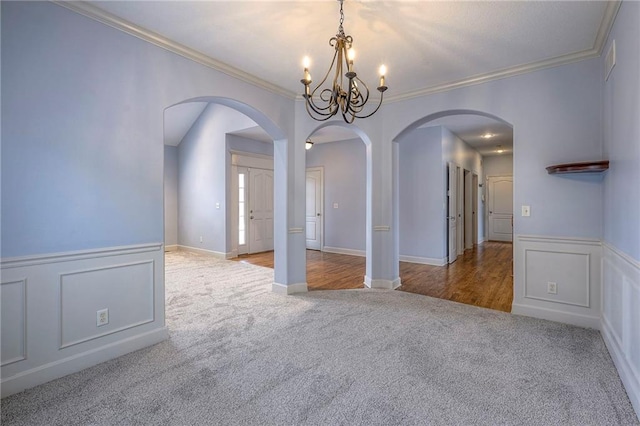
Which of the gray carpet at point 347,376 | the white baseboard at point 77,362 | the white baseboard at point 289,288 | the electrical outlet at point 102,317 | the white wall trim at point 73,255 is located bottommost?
the gray carpet at point 347,376

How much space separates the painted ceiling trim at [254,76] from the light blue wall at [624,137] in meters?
0.12

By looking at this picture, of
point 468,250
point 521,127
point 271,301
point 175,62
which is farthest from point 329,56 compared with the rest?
point 468,250

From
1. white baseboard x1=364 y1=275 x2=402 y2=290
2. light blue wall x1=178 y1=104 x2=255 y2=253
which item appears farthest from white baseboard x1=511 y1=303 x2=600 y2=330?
light blue wall x1=178 y1=104 x2=255 y2=253

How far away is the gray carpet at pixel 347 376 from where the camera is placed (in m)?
1.72

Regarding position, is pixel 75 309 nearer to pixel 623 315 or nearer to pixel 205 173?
pixel 623 315

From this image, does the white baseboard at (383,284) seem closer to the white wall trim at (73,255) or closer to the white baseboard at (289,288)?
the white baseboard at (289,288)

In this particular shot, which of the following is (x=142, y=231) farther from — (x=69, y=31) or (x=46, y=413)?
(x=69, y=31)

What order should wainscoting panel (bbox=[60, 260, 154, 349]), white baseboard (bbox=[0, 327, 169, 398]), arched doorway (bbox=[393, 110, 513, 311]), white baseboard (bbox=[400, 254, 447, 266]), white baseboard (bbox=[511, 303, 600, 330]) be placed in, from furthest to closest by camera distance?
white baseboard (bbox=[400, 254, 447, 266]), arched doorway (bbox=[393, 110, 513, 311]), white baseboard (bbox=[511, 303, 600, 330]), wainscoting panel (bbox=[60, 260, 154, 349]), white baseboard (bbox=[0, 327, 169, 398])

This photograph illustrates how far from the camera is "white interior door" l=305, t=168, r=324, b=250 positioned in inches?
296

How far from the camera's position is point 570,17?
7.77ft

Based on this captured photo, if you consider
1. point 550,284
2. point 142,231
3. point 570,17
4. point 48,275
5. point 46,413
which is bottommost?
point 46,413

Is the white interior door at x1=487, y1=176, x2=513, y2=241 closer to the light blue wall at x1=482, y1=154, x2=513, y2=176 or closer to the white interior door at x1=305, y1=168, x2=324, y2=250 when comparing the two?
the light blue wall at x1=482, y1=154, x2=513, y2=176

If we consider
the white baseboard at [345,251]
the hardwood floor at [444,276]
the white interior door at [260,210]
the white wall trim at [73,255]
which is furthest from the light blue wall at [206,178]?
the white wall trim at [73,255]

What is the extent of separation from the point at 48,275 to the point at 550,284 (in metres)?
4.36
